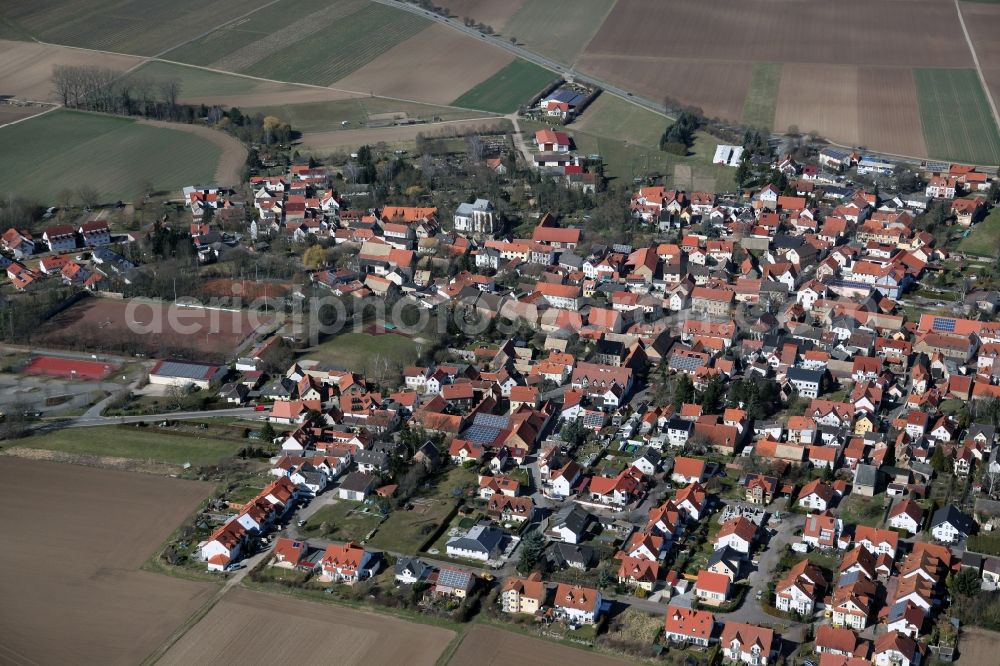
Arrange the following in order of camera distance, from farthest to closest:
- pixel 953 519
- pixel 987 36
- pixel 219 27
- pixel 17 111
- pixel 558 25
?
1. pixel 558 25
2. pixel 219 27
3. pixel 987 36
4. pixel 17 111
5. pixel 953 519

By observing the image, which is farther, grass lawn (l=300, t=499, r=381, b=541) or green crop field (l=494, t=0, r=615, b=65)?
green crop field (l=494, t=0, r=615, b=65)

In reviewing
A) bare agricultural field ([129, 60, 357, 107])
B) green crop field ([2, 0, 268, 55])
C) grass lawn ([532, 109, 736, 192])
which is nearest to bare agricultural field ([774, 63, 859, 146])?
grass lawn ([532, 109, 736, 192])

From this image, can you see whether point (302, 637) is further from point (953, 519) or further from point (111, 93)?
point (111, 93)

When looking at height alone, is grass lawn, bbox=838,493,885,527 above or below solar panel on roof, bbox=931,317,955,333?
below

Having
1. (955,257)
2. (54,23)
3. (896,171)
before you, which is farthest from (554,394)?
(54,23)

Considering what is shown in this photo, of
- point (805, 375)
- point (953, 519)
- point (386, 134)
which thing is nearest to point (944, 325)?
point (805, 375)

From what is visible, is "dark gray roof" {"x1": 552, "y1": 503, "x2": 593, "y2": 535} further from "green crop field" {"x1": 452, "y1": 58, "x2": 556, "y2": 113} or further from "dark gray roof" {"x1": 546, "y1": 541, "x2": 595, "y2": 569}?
"green crop field" {"x1": 452, "y1": 58, "x2": 556, "y2": 113}

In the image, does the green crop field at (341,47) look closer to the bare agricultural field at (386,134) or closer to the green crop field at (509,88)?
the green crop field at (509,88)
